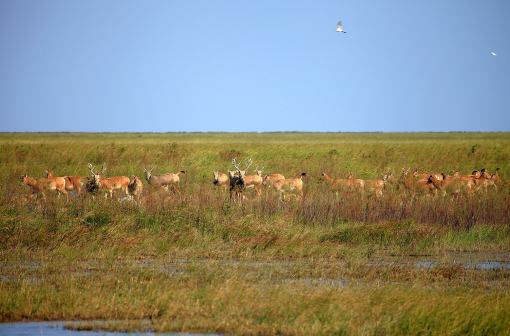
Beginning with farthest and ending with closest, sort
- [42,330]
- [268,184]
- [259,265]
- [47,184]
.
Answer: [268,184] → [47,184] → [259,265] → [42,330]

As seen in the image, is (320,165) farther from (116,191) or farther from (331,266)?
(331,266)

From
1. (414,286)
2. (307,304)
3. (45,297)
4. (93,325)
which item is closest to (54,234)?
(45,297)

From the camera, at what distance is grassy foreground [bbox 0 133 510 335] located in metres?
7.85

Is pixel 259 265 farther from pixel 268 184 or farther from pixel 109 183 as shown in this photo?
pixel 109 183

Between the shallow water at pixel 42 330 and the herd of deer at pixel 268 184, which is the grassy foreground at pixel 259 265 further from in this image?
the herd of deer at pixel 268 184

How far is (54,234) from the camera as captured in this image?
13.1 metres

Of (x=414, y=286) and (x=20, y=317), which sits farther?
(x=414, y=286)

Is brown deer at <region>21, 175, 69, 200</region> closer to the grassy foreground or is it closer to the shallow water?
the grassy foreground

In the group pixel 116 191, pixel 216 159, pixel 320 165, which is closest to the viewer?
pixel 116 191

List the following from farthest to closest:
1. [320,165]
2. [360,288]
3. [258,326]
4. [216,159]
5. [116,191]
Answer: [216,159] < [320,165] < [116,191] < [360,288] < [258,326]

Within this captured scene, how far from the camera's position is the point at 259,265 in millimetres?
11453

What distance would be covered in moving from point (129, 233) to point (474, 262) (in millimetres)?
7528

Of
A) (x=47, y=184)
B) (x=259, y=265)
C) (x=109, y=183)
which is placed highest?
(x=109, y=183)

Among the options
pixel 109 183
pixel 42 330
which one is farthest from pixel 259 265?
pixel 109 183
